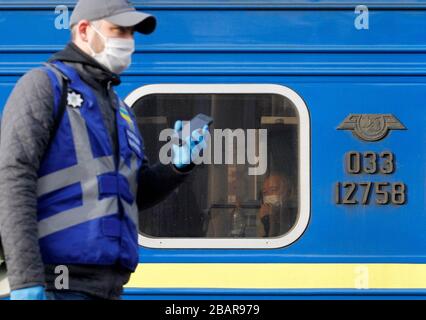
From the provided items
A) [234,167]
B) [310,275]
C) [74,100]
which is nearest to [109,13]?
[74,100]

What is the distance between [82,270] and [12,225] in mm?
254

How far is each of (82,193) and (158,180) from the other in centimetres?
40

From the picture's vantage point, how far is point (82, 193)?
8.22 feet

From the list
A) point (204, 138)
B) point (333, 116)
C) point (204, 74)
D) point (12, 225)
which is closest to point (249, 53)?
point (204, 74)

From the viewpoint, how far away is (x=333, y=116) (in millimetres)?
4090

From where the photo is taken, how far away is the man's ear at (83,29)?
269 centimetres

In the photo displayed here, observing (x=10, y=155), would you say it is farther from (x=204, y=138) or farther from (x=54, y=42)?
(x=54, y=42)

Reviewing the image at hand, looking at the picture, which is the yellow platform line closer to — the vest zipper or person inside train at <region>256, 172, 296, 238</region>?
person inside train at <region>256, 172, 296, 238</region>

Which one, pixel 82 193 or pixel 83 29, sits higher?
pixel 83 29

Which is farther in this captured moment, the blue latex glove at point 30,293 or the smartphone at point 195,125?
the smartphone at point 195,125

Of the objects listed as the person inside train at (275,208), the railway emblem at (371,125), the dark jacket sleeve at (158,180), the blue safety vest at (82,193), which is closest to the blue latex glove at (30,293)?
the blue safety vest at (82,193)

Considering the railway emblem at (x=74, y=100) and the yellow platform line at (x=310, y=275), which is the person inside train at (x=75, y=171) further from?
the yellow platform line at (x=310, y=275)

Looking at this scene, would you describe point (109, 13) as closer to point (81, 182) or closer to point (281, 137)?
point (81, 182)

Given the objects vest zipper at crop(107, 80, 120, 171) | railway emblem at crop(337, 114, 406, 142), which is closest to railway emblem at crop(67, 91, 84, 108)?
vest zipper at crop(107, 80, 120, 171)
